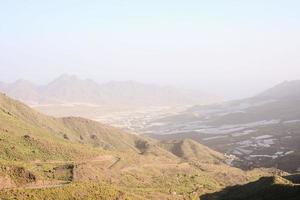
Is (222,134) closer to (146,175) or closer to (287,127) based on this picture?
(287,127)

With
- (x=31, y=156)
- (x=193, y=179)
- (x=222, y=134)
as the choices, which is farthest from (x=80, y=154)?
(x=222, y=134)

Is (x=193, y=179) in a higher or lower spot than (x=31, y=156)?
lower

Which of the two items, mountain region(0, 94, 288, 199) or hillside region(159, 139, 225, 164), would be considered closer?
mountain region(0, 94, 288, 199)

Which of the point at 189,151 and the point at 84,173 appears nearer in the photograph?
the point at 84,173

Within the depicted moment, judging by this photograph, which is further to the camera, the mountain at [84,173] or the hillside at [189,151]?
the hillside at [189,151]

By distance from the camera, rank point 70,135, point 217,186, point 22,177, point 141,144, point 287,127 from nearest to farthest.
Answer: point 22,177
point 217,186
point 70,135
point 141,144
point 287,127

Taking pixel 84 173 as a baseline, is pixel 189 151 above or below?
below

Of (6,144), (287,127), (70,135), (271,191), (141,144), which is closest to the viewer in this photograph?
(271,191)

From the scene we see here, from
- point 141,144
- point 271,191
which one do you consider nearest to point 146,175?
point 271,191

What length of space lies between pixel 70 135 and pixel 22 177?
56.4 meters

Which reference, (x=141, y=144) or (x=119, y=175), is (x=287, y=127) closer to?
(x=141, y=144)

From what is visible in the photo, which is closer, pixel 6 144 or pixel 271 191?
pixel 271 191

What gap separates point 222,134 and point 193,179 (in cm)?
10460

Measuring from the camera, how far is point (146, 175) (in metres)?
73.8
